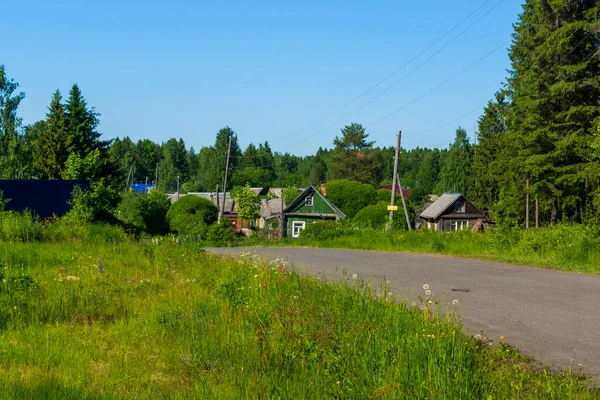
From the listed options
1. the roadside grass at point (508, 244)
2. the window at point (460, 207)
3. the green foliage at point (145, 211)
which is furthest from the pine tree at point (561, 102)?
the green foliage at point (145, 211)

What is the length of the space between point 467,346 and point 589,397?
1.23m

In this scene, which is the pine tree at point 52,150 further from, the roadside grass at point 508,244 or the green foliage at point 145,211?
the roadside grass at point 508,244

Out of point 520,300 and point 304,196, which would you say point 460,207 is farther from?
point 520,300

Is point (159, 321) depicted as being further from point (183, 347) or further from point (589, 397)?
point (589, 397)

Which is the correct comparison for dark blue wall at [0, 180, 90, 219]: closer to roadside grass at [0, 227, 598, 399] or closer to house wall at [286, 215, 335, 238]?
roadside grass at [0, 227, 598, 399]

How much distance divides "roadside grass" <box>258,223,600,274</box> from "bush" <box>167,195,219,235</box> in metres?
29.7

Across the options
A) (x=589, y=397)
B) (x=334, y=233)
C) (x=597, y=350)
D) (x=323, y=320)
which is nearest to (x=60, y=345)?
(x=323, y=320)

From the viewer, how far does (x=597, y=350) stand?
5945 millimetres

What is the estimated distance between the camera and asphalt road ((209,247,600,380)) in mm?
6113

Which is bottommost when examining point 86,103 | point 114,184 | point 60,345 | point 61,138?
point 60,345

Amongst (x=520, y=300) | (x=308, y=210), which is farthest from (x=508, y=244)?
(x=308, y=210)

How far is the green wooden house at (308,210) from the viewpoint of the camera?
5878 centimetres

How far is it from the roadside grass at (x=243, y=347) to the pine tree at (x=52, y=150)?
160 ft

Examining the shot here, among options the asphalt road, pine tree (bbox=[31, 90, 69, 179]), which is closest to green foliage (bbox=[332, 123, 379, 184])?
pine tree (bbox=[31, 90, 69, 179])
